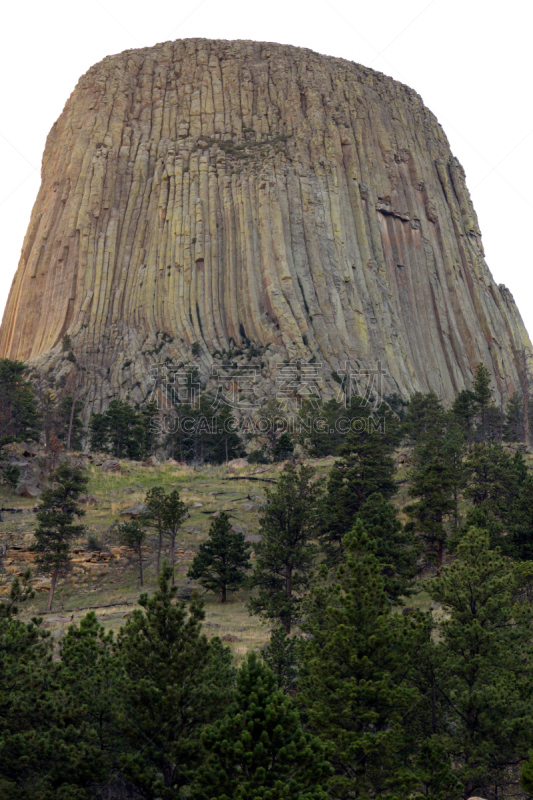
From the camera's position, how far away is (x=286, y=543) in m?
29.6

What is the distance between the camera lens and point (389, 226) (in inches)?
3910

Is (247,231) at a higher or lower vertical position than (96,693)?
higher

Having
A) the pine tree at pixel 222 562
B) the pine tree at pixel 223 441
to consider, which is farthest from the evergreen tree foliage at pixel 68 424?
the pine tree at pixel 222 562

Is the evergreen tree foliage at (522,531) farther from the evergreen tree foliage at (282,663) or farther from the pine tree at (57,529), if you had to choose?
the pine tree at (57,529)

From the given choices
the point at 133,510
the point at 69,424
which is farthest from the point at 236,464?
the point at 133,510

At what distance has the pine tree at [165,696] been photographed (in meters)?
13.2

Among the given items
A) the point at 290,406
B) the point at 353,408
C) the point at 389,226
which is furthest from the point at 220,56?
the point at 353,408

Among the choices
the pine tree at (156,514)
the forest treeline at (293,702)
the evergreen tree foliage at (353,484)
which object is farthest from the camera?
the pine tree at (156,514)

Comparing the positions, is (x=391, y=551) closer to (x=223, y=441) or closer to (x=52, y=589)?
(x=52, y=589)

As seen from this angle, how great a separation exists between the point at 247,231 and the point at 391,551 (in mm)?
69173

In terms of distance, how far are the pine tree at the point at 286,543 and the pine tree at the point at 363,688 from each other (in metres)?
11.3

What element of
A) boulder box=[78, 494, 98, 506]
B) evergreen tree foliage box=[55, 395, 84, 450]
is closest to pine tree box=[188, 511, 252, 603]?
boulder box=[78, 494, 98, 506]

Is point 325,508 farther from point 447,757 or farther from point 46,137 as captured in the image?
point 46,137

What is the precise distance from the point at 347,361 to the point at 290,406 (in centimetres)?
1153
